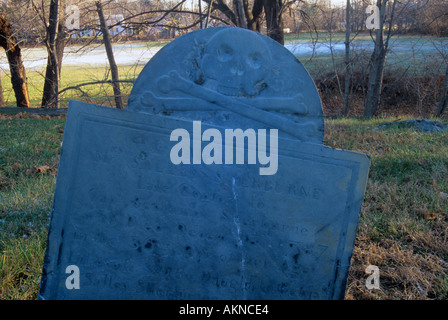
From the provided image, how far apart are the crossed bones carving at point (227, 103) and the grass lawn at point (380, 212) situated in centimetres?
128

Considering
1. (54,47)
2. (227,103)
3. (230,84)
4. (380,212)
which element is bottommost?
(380,212)

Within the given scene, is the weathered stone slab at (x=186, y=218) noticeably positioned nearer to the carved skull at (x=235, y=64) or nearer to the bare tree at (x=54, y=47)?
the carved skull at (x=235, y=64)

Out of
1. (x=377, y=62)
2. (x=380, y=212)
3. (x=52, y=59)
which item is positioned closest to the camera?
(x=380, y=212)

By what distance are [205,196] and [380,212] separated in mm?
2299

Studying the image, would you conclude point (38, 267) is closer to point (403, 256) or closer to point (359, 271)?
point (359, 271)

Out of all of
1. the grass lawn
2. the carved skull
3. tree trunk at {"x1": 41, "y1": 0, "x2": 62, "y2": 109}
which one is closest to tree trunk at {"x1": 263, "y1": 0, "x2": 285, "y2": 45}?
the grass lawn

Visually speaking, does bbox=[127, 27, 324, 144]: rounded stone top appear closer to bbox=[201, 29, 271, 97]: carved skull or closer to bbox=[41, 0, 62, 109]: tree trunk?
bbox=[201, 29, 271, 97]: carved skull

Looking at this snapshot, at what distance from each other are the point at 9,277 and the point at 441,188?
4.22 metres

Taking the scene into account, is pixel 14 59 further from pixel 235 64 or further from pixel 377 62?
pixel 235 64

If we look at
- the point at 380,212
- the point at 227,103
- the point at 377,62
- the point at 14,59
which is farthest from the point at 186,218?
the point at 14,59

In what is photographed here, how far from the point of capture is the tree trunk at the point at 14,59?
1113 centimetres

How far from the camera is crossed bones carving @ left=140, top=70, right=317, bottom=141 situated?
2.45m

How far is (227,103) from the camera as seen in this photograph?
2443 millimetres
